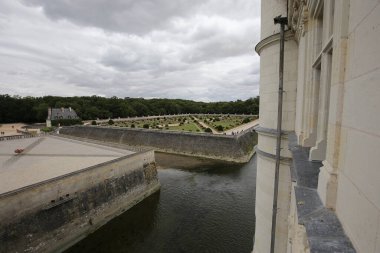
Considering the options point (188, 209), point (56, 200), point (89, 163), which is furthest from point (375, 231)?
point (89, 163)

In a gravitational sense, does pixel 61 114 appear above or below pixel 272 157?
below

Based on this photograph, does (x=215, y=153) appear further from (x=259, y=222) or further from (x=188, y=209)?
(x=259, y=222)

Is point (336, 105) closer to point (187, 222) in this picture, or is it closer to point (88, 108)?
point (187, 222)

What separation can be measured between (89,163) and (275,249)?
14597mm

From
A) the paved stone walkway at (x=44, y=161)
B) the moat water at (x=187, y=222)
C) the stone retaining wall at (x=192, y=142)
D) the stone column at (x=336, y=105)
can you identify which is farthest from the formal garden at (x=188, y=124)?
the stone column at (x=336, y=105)

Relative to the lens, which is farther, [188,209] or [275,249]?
[188,209]

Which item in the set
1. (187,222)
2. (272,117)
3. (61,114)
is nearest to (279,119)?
(272,117)

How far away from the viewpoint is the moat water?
40.4 ft

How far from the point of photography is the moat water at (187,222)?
12.3 m

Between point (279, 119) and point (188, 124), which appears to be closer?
point (279, 119)

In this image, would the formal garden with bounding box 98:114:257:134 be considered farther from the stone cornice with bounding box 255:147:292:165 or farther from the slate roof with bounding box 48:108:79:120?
the stone cornice with bounding box 255:147:292:165

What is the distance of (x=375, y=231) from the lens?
1.33 meters

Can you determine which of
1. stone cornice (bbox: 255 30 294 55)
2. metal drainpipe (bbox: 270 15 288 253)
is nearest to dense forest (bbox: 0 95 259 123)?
stone cornice (bbox: 255 30 294 55)

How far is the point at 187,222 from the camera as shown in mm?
14391
